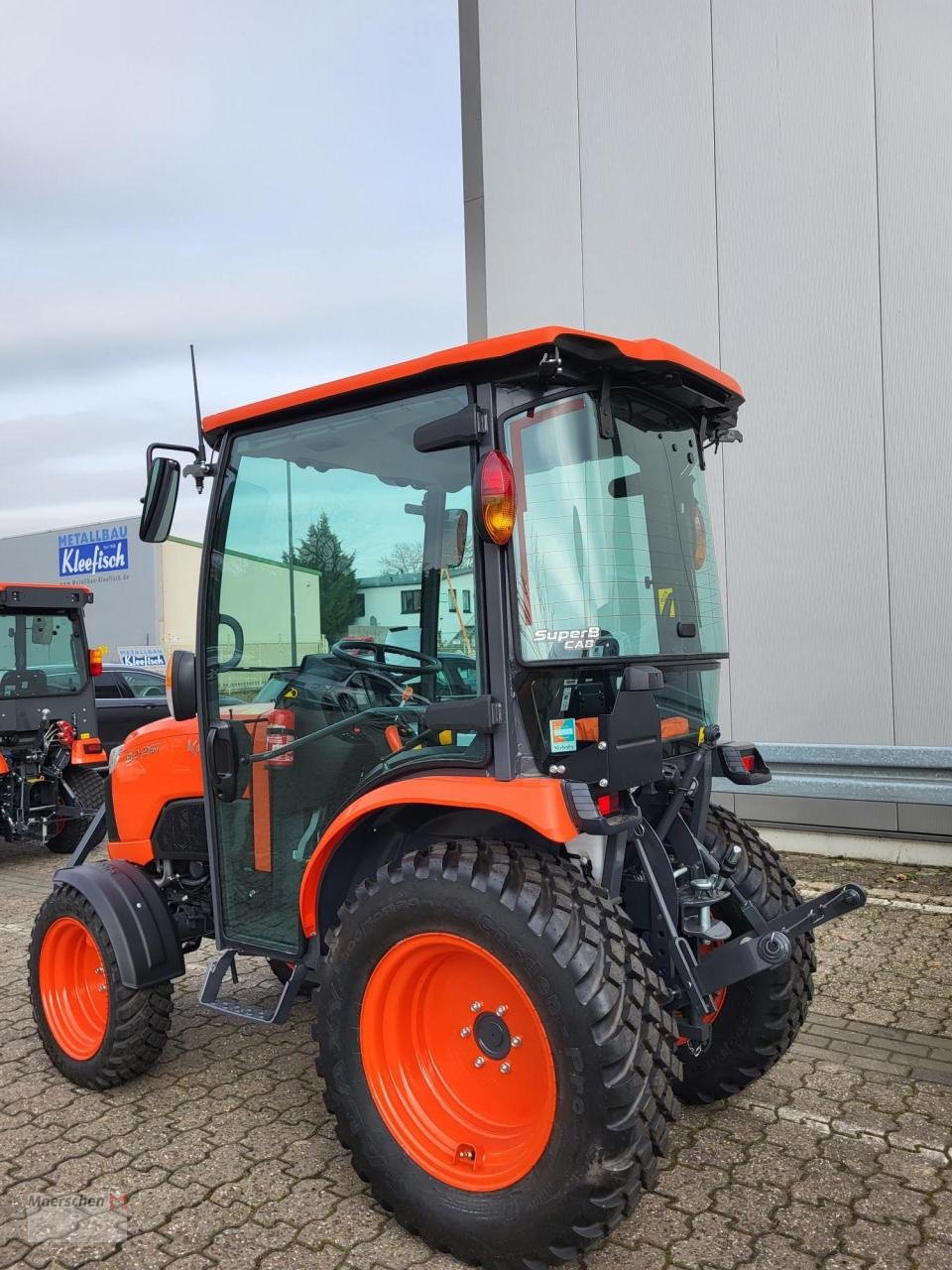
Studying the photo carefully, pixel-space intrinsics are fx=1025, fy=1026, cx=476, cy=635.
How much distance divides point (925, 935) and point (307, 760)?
3.56 meters

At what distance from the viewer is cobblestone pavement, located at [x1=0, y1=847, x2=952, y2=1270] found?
2.58m

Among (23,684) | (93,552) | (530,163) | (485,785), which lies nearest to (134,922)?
(485,785)

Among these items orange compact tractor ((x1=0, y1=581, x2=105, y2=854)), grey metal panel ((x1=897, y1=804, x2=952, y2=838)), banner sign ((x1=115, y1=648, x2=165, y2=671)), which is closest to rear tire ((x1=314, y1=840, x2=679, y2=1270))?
grey metal panel ((x1=897, y1=804, x2=952, y2=838))

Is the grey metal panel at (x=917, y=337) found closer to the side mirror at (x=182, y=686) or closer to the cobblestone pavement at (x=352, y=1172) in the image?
the cobblestone pavement at (x=352, y=1172)

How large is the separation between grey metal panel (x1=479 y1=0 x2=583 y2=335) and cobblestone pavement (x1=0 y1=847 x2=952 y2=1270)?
575 centimetres

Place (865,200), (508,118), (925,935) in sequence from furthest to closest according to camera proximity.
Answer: (508,118), (865,200), (925,935)

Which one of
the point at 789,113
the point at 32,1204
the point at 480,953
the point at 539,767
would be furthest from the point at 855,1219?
the point at 789,113

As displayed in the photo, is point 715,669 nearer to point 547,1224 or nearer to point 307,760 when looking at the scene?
point 307,760

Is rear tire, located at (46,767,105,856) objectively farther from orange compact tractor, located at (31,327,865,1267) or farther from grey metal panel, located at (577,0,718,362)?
grey metal panel, located at (577,0,718,362)

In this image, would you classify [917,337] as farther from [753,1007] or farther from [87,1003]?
[87,1003]

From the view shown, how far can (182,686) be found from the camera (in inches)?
133

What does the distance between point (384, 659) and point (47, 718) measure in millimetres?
6367

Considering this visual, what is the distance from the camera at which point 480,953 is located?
2516mm

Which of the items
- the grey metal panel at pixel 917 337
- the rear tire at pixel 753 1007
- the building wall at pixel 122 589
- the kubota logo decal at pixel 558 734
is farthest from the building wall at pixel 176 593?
the kubota logo decal at pixel 558 734
